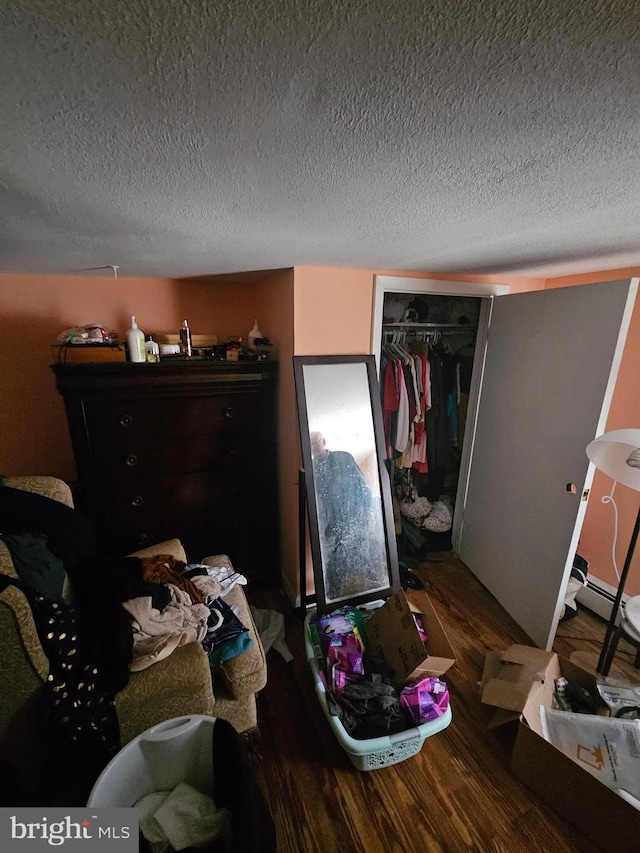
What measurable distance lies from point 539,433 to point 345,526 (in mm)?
1112

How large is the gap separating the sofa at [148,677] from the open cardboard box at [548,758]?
97 centimetres

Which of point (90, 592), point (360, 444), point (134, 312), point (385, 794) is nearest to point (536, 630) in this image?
point (385, 794)

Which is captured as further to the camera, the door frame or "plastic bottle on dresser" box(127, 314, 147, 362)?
the door frame

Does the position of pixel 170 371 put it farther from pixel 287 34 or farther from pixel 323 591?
pixel 287 34

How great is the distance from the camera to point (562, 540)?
5.48 feet

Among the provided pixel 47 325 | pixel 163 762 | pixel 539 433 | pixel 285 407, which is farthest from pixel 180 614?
pixel 539 433

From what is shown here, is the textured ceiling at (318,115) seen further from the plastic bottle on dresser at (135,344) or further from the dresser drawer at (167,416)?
the dresser drawer at (167,416)

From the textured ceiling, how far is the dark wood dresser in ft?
2.63

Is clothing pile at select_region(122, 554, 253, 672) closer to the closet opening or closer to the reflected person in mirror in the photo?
the reflected person in mirror

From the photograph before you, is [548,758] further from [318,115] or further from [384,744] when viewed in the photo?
[318,115]

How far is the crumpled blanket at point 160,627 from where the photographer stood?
1.13 metres

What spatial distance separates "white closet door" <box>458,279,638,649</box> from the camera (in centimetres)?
153

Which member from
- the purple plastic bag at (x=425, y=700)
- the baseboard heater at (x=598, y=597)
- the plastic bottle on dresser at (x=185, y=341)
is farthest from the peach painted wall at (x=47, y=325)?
the baseboard heater at (x=598, y=597)

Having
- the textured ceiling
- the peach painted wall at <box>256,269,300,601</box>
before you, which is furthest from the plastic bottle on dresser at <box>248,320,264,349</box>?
the textured ceiling
